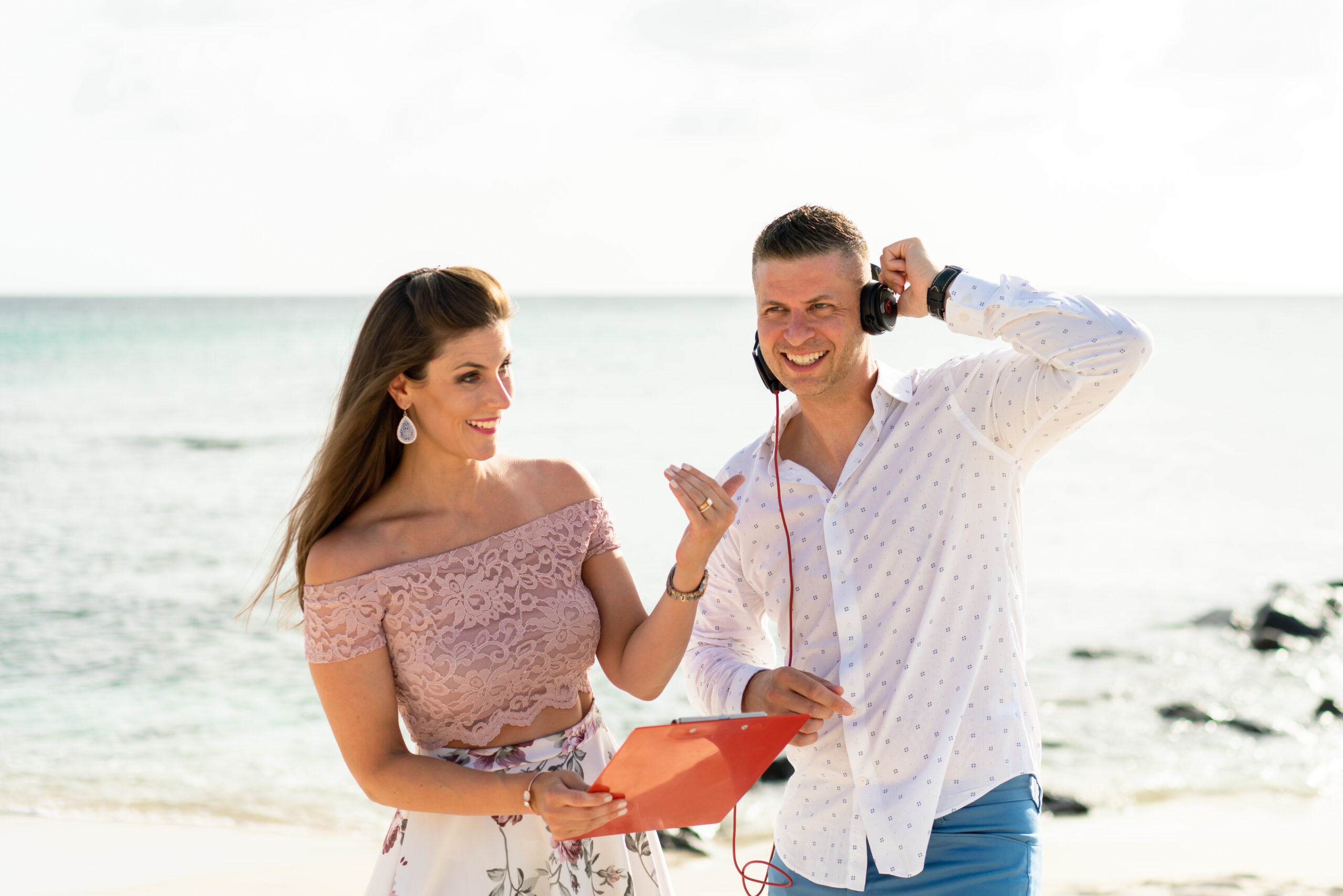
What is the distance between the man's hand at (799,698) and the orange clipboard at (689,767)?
0.29 m

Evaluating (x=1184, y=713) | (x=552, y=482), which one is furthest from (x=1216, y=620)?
(x=552, y=482)

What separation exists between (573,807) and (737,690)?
2.52 ft

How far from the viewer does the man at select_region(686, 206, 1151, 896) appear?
119 inches

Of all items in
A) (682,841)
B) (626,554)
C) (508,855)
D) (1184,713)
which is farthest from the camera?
(626,554)

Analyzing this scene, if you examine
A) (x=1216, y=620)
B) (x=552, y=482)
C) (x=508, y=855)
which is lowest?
(x=1216, y=620)

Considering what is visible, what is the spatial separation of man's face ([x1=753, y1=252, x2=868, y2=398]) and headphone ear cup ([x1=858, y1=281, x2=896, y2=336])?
0.11ft

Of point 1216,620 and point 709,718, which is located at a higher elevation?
point 709,718

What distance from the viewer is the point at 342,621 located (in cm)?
288

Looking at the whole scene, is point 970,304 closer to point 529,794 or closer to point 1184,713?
point 529,794

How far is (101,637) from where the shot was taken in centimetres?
1122

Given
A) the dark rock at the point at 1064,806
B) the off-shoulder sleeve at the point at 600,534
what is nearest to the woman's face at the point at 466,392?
the off-shoulder sleeve at the point at 600,534

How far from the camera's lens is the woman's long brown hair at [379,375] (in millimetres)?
2996

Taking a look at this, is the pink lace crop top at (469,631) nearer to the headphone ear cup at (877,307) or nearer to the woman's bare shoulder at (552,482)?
the woman's bare shoulder at (552,482)

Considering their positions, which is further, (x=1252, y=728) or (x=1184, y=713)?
(x=1184, y=713)
